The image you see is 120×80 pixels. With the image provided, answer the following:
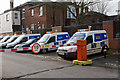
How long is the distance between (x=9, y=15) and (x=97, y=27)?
28.4 metres

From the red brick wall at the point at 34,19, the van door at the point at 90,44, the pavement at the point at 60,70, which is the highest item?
the red brick wall at the point at 34,19

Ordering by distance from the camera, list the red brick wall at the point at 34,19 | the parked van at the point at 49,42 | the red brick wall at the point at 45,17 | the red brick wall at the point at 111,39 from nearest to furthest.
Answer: the red brick wall at the point at 111,39 < the parked van at the point at 49,42 < the red brick wall at the point at 45,17 < the red brick wall at the point at 34,19

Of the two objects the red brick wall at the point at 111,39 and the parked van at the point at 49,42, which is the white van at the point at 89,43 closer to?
the red brick wall at the point at 111,39

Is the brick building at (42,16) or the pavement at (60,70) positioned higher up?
the brick building at (42,16)

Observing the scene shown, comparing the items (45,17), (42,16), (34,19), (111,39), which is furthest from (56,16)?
(111,39)

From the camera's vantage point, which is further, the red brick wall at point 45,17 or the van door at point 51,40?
the red brick wall at point 45,17

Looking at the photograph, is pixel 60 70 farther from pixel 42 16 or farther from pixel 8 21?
pixel 8 21

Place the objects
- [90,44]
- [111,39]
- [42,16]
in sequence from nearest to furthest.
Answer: [90,44]
[111,39]
[42,16]

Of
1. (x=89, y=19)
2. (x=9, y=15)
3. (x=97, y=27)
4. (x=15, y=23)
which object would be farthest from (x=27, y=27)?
(x=97, y=27)

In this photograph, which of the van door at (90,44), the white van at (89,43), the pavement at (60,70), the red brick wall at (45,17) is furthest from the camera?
the red brick wall at (45,17)

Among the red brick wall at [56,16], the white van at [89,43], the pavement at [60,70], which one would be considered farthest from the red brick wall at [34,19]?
the pavement at [60,70]

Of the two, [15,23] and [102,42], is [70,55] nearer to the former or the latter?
[102,42]

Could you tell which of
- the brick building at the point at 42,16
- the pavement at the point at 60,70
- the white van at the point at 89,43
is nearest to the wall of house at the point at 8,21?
the brick building at the point at 42,16

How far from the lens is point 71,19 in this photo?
31281 millimetres
